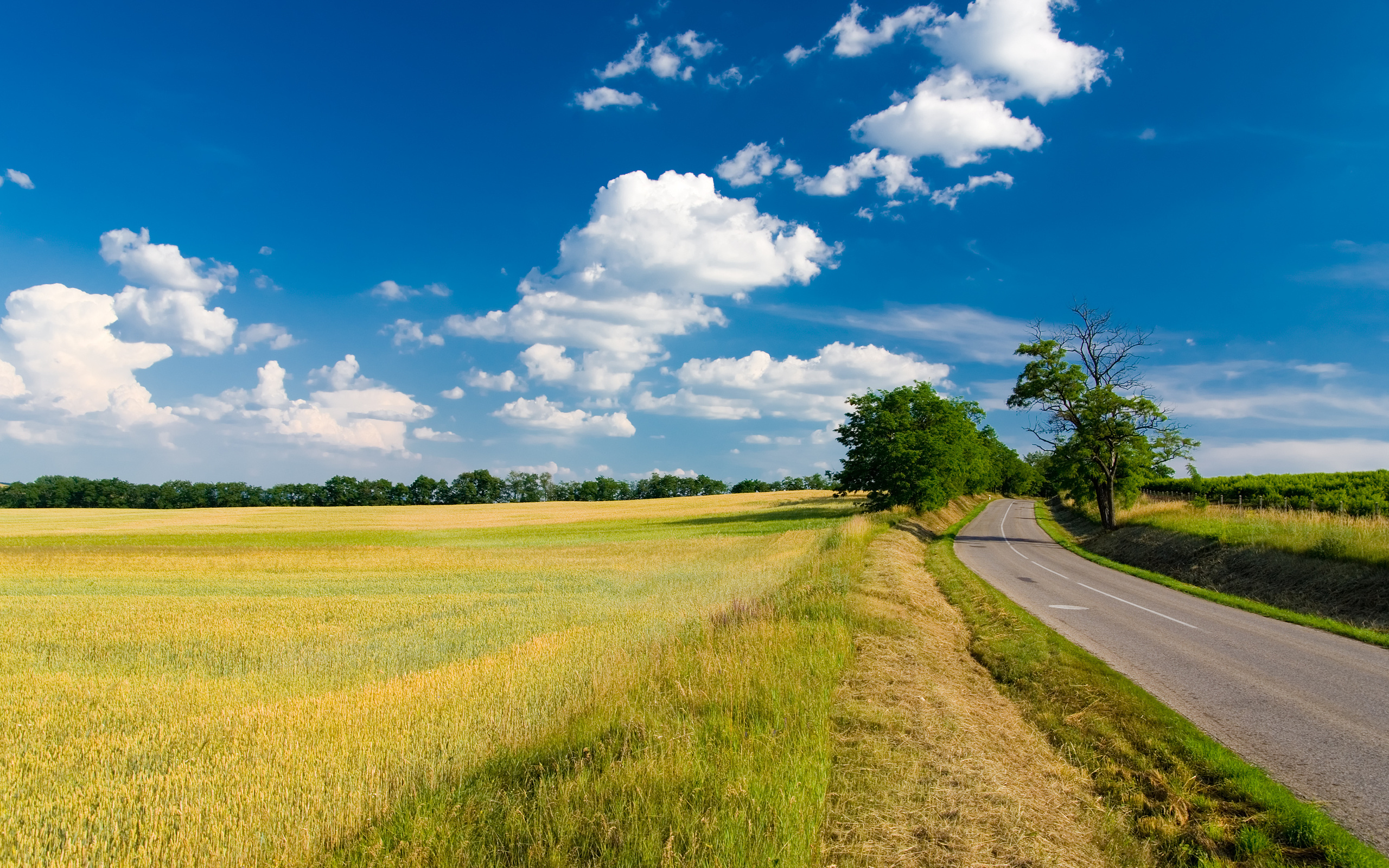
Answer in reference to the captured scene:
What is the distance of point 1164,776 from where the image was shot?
6.35 meters

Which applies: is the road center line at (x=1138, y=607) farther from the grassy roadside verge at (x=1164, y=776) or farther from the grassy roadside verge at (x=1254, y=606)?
the grassy roadside verge at (x=1164, y=776)

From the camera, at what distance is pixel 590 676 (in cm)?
962

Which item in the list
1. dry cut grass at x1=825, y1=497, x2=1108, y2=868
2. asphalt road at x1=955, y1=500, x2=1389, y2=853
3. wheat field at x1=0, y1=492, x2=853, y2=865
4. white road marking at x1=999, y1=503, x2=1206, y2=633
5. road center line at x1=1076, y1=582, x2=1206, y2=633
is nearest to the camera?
dry cut grass at x1=825, y1=497, x2=1108, y2=868

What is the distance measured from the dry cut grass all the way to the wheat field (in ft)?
Answer: 11.6

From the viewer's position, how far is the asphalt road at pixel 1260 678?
6.38 m

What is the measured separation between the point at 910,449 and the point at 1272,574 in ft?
98.1

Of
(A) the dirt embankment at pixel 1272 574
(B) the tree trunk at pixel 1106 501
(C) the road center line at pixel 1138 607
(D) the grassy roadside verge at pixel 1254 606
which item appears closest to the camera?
(D) the grassy roadside verge at pixel 1254 606

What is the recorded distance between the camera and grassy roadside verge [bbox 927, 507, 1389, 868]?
202 inches

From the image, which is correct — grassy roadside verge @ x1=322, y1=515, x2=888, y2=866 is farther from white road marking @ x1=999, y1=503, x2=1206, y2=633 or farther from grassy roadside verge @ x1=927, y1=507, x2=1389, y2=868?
white road marking @ x1=999, y1=503, x2=1206, y2=633

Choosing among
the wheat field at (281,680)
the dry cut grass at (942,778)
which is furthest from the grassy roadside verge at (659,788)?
the wheat field at (281,680)

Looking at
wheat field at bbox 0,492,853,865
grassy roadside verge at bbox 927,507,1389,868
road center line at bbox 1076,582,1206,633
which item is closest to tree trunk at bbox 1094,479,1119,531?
wheat field at bbox 0,492,853,865

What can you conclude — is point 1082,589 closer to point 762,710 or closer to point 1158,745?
point 1158,745

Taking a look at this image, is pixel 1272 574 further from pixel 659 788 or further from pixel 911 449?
pixel 911 449

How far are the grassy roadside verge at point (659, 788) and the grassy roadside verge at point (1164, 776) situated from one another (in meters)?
2.70
